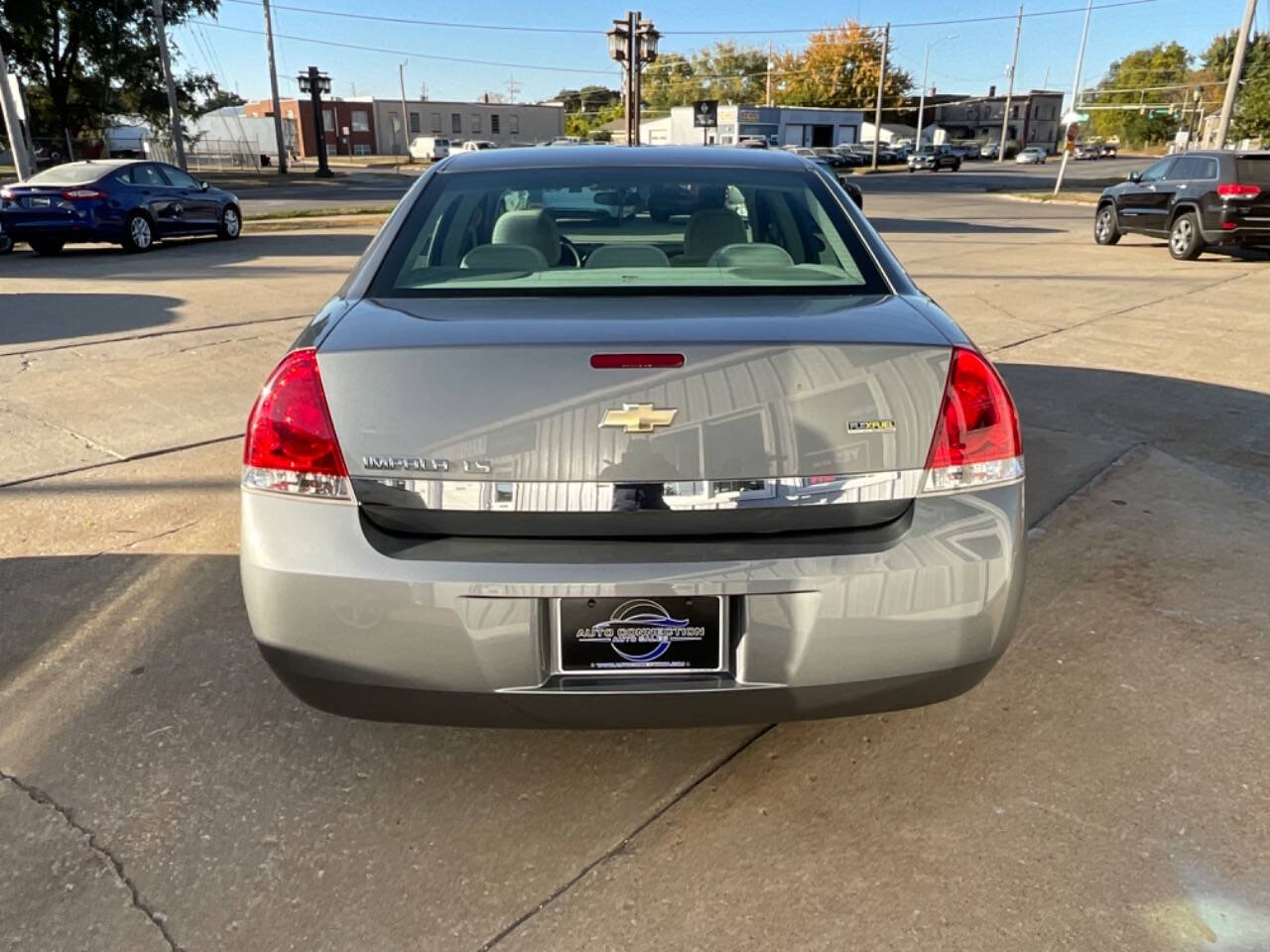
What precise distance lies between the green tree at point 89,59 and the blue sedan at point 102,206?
24.1 metres

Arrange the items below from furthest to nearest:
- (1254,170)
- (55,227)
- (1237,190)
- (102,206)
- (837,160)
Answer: (837,160) < (102,206) < (55,227) < (1237,190) < (1254,170)

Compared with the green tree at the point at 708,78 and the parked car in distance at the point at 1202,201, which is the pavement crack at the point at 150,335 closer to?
the parked car in distance at the point at 1202,201

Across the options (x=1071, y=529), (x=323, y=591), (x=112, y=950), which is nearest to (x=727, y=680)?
(x=323, y=591)

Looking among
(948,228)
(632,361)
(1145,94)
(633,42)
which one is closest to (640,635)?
(632,361)

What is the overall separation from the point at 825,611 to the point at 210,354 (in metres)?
6.61

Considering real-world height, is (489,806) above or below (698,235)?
below

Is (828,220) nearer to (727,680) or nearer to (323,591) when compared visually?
(727,680)

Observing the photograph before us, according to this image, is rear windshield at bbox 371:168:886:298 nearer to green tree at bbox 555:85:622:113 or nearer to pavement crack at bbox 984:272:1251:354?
pavement crack at bbox 984:272:1251:354

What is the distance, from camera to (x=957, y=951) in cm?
190

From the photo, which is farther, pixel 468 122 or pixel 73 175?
pixel 468 122

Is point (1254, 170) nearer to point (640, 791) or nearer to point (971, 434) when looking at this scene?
point (971, 434)

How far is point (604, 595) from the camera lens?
193cm

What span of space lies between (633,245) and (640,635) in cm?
148

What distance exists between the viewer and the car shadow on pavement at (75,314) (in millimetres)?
8031
